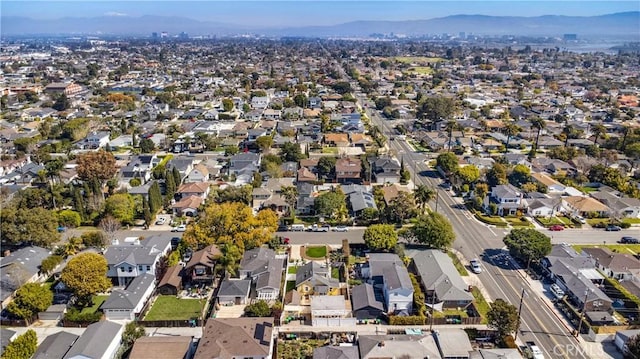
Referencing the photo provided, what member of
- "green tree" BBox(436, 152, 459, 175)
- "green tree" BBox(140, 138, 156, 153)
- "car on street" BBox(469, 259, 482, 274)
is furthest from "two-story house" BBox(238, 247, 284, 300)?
"green tree" BBox(140, 138, 156, 153)

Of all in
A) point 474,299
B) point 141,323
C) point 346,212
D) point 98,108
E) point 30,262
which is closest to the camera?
point 141,323

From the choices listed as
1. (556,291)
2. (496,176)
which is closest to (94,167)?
(496,176)

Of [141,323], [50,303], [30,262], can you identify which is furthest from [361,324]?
[30,262]

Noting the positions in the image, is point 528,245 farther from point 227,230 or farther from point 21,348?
point 21,348

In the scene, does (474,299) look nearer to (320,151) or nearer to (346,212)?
(346,212)

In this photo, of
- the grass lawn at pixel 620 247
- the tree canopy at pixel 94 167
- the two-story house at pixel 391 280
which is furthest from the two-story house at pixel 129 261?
the grass lawn at pixel 620 247

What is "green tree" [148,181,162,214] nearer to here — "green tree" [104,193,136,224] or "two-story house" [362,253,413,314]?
"green tree" [104,193,136,224]
